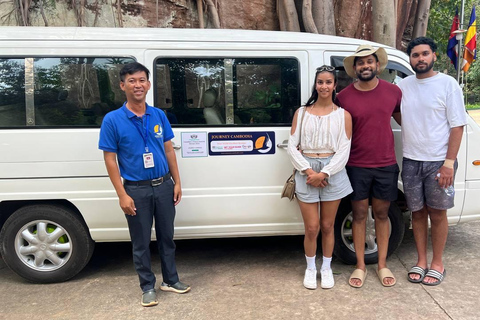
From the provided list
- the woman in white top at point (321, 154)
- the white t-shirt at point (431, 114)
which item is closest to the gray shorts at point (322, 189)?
the woman in white top at point (321, 154)

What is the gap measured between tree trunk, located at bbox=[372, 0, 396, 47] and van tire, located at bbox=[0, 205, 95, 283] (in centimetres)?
533

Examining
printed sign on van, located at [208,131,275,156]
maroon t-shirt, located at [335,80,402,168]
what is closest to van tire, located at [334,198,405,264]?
maroon t-shirt, located at [335,80,402,168]

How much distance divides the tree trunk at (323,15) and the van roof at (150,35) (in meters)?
2.98

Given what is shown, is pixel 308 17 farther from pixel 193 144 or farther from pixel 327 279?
pixel 327 279

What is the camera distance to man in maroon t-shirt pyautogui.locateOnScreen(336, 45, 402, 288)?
3.17 meters

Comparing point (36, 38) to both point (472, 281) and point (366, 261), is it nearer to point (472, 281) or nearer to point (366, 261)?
point (366, 261)

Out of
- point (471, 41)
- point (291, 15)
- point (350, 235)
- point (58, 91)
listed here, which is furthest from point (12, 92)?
point (471, 41)

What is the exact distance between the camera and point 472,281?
342cm

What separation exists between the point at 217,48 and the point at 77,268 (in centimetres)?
231

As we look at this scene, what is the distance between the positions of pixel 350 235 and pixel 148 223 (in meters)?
1.93

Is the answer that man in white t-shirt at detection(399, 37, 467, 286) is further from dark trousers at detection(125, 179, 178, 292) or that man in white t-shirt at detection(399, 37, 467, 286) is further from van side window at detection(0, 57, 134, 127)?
van side window at detection(0, 57, 134, 127)

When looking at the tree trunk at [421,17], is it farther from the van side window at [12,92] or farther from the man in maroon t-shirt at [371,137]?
the van side window at [12,92]

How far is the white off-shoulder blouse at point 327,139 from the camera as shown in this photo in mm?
3123

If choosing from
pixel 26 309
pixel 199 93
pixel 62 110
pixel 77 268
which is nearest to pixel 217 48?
pixel 199 93
